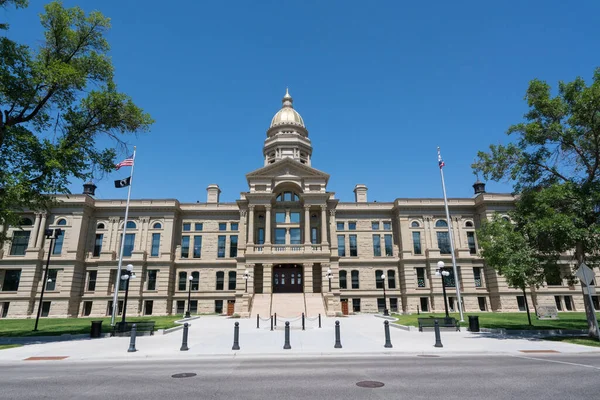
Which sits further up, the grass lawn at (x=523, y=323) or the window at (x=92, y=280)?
the window at (x=92, y=280)

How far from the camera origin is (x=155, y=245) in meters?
46.8

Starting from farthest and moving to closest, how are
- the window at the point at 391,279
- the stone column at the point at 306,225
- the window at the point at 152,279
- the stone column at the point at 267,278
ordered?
the window at the point at 391,279
the window at the point at 152,279
the stone column at the point at 306,225
the stone column at the point at 267,278

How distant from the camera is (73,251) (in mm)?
43375

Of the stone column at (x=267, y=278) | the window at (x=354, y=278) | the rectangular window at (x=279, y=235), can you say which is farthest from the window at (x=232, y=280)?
the window at (x=354, y=278)

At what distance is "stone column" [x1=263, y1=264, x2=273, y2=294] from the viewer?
40438 millimetres

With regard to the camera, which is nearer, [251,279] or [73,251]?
[251,279]

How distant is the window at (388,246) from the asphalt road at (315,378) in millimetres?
35257

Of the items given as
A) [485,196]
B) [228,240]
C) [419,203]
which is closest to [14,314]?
[228,240]

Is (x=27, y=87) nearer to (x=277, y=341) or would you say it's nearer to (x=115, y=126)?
(x=115, y=126)

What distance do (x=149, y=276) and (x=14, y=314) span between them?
15.4 metres

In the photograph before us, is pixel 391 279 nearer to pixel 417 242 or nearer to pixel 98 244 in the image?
pixel 417 242

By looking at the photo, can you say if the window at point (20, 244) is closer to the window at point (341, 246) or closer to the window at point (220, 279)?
the window at point (220, 279)

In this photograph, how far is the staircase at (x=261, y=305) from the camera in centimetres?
3622

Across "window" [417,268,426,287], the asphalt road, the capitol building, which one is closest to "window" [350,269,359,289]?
the capitol building
